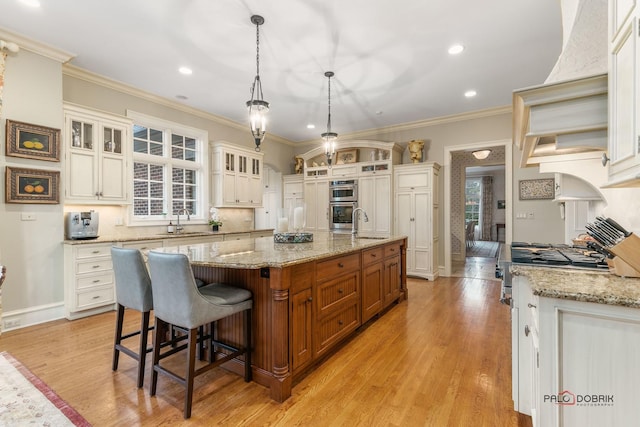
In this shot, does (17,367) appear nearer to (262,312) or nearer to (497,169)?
(262,312)

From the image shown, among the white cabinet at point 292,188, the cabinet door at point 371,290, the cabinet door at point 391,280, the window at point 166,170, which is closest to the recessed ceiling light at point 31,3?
the window at point 166,170

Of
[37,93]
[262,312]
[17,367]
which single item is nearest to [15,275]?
[17,367]

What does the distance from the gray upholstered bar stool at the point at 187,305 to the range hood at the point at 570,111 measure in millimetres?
1956

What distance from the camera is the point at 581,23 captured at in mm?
1603

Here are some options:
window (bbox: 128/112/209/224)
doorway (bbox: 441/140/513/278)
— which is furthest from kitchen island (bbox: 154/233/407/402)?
doorway (bbox: 441/140/513/278)

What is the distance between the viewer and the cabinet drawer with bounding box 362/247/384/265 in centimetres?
301

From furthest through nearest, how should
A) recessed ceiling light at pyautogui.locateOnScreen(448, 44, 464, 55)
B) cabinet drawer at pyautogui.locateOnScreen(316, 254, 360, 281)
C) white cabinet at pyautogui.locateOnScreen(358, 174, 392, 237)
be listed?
white cabinet at pyautogui.locateOnScreen(358, 174, 392, 237) < recessed ceiling light at pyautogui.locateOnScreen(448, 44, 464, 55) < cabinet drawer at pyautogui.locateOnScreen(316, 254, 360, 281)

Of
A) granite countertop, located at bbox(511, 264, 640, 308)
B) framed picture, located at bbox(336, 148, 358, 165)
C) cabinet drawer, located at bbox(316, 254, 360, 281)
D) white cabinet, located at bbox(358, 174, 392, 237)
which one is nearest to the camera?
granite countertop, located at bbox(511, 264, 640, 308)

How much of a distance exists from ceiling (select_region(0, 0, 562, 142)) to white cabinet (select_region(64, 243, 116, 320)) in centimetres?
222

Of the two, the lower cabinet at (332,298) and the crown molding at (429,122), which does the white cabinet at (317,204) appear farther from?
the lower cabinet at (332,298)

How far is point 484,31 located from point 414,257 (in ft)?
11.8

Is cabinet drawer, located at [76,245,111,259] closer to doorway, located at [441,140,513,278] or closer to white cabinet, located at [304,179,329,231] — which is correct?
white cabinet, located at [304,179,329,231]

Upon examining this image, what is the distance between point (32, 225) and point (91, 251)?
1.94ft

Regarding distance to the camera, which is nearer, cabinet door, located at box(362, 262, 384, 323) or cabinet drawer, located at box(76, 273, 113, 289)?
cabinet door, located at box(362, 262, 384, 323)
